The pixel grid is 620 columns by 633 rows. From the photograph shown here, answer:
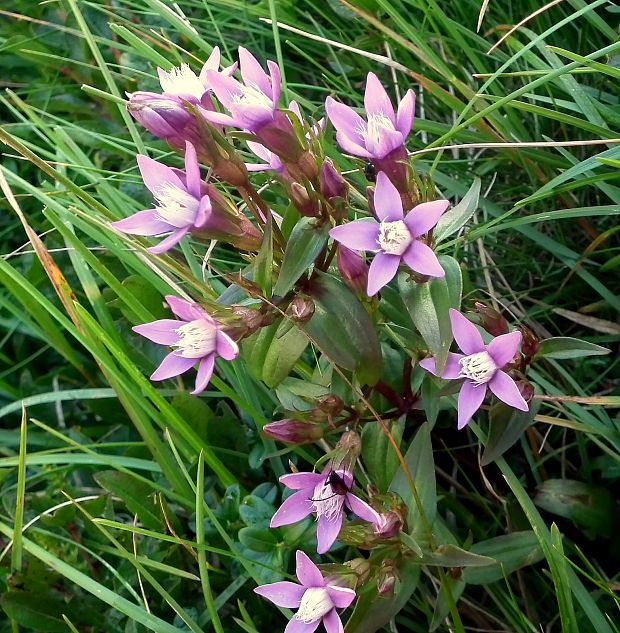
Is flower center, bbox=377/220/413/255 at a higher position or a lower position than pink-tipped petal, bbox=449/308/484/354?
higher

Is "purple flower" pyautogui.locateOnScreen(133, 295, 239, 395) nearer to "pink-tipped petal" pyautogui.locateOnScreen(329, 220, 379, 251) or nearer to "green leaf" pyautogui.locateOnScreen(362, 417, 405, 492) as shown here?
"pink-tipped petal" pyautogui.locateOnScreen(329, 220, 379, 251)

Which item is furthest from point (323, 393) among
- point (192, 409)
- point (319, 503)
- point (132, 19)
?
point (132, 19)

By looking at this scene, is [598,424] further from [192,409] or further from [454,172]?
[192,409]

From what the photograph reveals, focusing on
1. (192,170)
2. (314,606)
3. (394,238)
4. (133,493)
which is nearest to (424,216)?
(394,238)

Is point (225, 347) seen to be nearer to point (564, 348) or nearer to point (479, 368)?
point (479, 368)

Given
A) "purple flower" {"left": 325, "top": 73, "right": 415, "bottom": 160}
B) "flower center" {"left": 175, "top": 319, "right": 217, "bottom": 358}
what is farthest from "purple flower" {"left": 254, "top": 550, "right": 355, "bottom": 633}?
"purple flower" {"left": 325, "top": 73, "right": 415, "bottom": 160}
